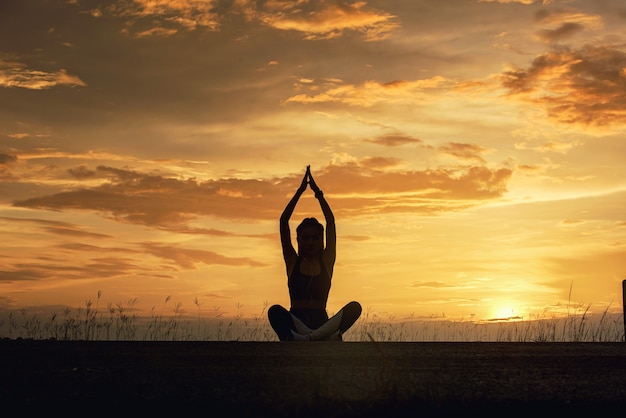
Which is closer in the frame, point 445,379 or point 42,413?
point 42,413

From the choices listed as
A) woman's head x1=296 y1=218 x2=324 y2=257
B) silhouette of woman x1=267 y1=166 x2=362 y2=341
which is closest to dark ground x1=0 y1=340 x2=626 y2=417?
silhouette of woman x1=267 y1=166 x2=362 y2=341

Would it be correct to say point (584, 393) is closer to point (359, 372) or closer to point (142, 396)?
point (359, 372)

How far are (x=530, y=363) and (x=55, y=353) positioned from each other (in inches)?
200

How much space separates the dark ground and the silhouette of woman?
261cm

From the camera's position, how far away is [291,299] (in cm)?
1339

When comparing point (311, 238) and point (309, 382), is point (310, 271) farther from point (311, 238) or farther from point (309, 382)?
point (309, 382)

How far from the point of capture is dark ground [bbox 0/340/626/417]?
5.69m

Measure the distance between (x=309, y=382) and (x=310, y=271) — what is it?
655 centimetres

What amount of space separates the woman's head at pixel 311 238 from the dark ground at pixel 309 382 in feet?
10.2

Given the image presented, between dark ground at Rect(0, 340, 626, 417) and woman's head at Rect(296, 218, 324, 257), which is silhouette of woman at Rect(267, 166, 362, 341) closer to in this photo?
woman's head at Rect(296, 218, 324, 257)

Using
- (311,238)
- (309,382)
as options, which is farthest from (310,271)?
(309,382)

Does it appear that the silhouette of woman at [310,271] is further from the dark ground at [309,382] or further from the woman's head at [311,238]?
the dark ground at [309,382]

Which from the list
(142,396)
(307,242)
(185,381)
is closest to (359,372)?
(185,381)

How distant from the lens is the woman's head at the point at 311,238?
13.2 meters
